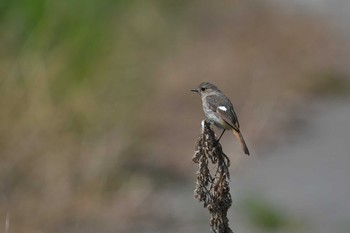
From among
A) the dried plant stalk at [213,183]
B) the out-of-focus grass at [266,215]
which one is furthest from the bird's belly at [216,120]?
the out-of-focus grass at [266,215]

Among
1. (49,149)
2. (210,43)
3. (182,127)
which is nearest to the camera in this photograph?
(49,149)

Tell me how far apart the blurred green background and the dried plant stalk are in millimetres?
3517

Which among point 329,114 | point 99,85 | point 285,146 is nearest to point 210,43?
point 329,114

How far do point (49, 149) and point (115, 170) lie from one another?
67 cm

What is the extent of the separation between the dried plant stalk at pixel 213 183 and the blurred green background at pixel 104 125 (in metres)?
3.52

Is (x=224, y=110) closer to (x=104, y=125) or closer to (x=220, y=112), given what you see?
(x=220, y=112)

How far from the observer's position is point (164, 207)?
935cm

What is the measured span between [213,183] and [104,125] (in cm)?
498

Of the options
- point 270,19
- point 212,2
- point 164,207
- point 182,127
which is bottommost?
point 164,207

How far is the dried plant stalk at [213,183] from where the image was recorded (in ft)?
14.5

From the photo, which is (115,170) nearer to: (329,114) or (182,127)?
(182,127)

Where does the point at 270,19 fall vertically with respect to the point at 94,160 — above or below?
above

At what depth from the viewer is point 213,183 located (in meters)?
4.57

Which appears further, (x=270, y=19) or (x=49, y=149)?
(x=270, y=19)
